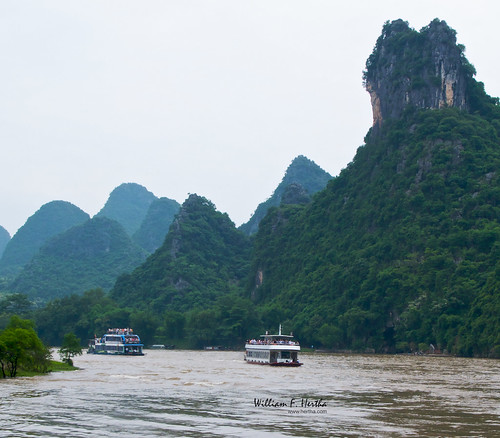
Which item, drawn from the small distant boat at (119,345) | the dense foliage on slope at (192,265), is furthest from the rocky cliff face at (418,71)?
the small distant boat at (119,345)

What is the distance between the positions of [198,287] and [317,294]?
43953mm

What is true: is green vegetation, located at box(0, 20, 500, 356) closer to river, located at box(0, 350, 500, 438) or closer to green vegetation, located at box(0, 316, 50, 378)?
river, located at box(0, 350, 500, 438)

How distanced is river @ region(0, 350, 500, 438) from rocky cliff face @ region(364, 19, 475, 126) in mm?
94553

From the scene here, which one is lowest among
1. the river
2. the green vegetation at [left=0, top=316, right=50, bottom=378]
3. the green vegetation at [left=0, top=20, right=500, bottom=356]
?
the river

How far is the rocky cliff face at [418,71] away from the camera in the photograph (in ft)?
449

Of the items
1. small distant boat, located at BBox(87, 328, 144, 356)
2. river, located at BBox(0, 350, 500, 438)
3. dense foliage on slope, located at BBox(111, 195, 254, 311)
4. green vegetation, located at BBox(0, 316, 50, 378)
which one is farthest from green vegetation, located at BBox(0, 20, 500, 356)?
green vegetation, located at BBox(0, 316, 50, 378)

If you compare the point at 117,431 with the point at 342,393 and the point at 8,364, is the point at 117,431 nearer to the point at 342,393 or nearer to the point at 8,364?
the point at 342,393

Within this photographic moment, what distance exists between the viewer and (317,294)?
126m

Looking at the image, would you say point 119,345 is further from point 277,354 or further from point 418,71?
point 418,71

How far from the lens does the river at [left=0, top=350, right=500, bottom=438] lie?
2550 cm

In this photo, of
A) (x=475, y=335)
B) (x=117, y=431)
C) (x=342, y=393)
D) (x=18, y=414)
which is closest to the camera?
(x=117, y=431)

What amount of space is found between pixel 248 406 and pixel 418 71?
118 m

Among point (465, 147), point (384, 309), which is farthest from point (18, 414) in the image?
point (465, 147)

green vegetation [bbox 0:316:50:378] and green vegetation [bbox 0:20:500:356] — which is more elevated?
green vegetation [bbox 0:20:500:356]
